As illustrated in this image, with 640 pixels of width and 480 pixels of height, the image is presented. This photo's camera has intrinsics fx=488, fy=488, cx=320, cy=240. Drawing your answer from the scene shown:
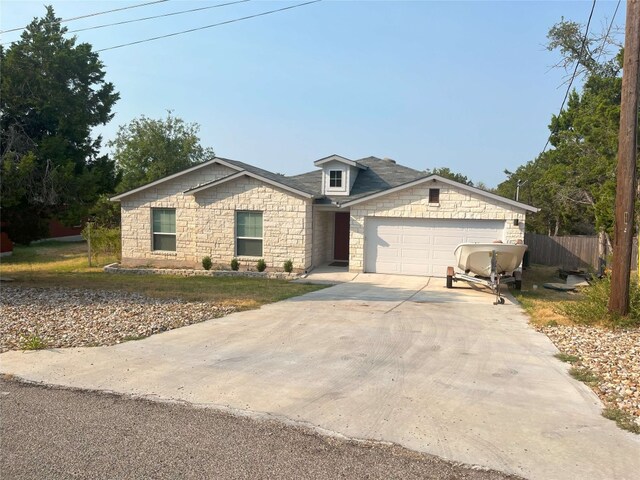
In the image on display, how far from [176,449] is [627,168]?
891 centimetres

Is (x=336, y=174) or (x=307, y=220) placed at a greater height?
(x=336, y=174)

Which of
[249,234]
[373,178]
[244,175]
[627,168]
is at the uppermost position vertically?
[373,178]

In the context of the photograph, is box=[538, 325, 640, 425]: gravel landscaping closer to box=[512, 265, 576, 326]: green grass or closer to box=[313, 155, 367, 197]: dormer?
box=[512, 265, 576, 326]: green grass

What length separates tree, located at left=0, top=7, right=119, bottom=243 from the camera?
13391mm

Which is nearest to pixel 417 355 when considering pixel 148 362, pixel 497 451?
pixel 497 451

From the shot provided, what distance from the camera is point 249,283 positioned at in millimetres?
15445

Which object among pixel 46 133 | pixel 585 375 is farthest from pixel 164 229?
pixel 585 375

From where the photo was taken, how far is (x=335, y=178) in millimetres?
20672

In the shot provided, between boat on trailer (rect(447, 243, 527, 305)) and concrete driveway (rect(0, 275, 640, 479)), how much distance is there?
3.87m

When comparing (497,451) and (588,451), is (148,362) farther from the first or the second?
(588,451)

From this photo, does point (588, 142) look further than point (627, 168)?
Yes

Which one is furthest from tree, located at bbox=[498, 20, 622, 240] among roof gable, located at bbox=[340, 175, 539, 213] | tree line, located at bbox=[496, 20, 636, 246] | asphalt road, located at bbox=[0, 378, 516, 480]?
asphalt road, located at bbox=[0, 378, 516, 480]

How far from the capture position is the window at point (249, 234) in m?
18.1

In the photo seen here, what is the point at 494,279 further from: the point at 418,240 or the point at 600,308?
the point at 418,240
